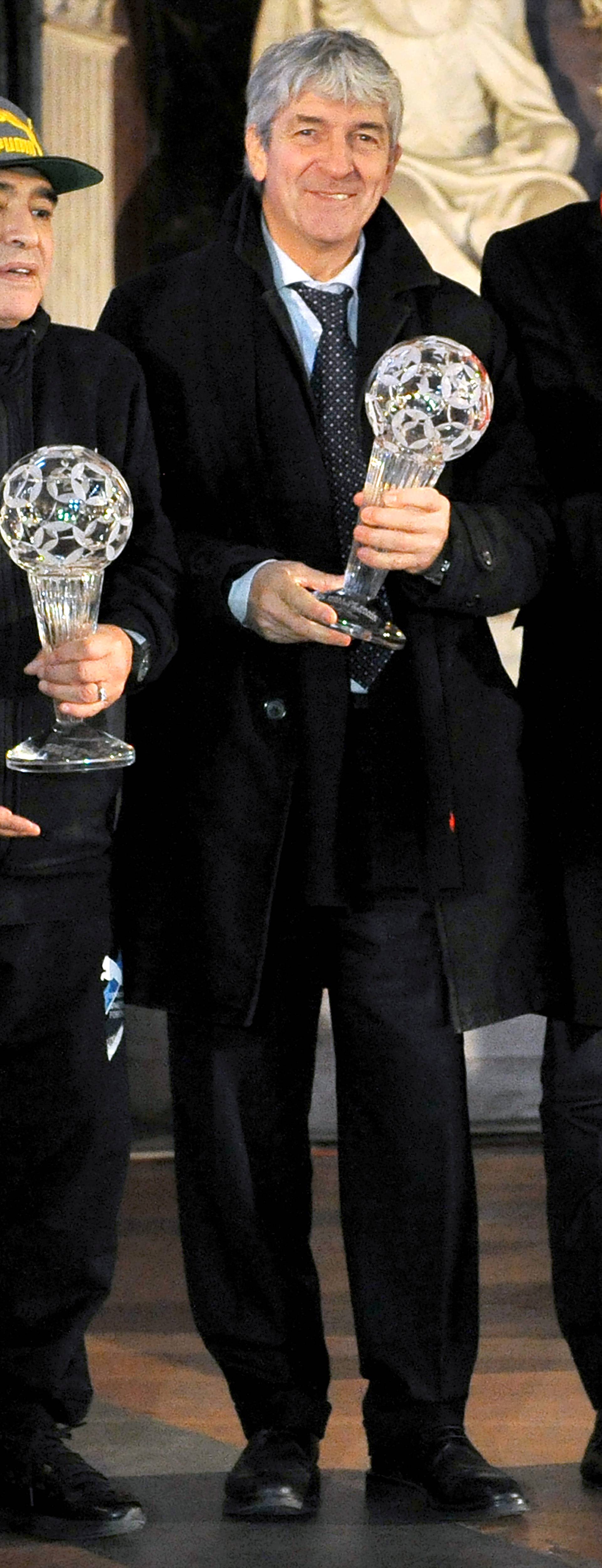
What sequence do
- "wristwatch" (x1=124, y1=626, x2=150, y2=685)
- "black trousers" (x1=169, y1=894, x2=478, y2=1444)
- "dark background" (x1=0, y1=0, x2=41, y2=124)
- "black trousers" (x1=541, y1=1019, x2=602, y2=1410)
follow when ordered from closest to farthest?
1. "wristwatch" (x1=124, y1=626, x2=150, y2=685)
2. "black trousers" (x1=169, y1=894, x2=478, y2=1444)
3. "black trousers" (x1=541, y1=1019, x2=602, y2=1410)
4. "dark background" (x1=0, y1=0, x2=41, y2=124)

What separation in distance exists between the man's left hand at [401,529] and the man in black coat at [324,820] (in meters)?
0.13

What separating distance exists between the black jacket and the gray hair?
397 millimetres

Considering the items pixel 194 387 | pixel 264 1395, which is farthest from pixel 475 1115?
pixel 194 387

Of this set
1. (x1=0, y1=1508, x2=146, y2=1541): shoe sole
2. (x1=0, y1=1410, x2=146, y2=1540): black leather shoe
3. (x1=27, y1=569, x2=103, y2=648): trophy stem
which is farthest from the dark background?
(x1=0, y1=1508, x2=146, y2=1541): shoe sole

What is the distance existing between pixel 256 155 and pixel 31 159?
344 mm

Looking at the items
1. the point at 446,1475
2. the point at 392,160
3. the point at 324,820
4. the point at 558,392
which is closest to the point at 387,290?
the point at 392,160

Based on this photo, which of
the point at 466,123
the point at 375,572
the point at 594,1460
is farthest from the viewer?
the point at 466,123

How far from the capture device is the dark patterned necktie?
2871 millimetres

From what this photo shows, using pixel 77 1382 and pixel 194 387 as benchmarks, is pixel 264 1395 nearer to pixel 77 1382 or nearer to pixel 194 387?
pixel 77 1382

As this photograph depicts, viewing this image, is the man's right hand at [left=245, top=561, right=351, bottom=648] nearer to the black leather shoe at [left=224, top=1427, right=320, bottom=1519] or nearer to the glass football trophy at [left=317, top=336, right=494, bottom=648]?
the glass football trophy at [left=317, top=336, right=494, bottom=648]

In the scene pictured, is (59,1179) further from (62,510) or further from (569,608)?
Answer: (569,608)

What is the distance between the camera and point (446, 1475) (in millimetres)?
2838

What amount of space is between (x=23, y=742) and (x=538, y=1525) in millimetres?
1228

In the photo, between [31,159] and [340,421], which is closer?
[31,159]
